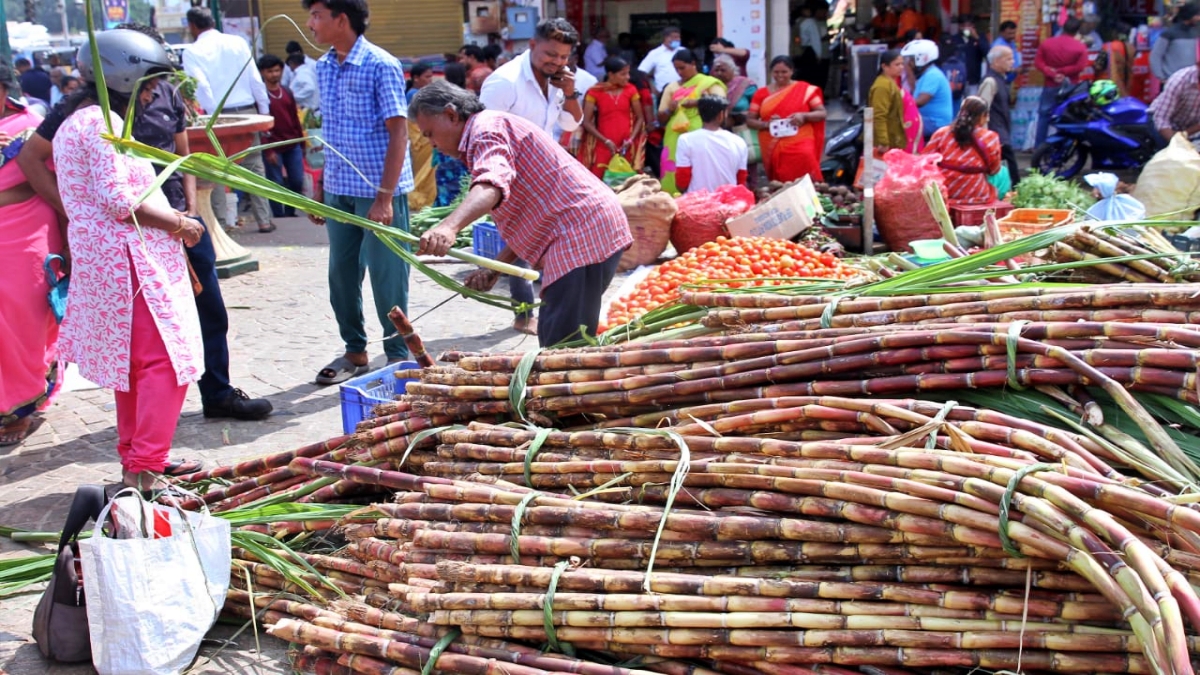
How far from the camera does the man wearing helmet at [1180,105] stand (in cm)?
1058

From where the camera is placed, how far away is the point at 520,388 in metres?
3.30

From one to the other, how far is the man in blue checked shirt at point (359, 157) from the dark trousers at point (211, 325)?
26.3 inches

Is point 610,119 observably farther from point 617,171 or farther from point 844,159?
point 844,159

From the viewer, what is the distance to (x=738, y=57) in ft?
43.8

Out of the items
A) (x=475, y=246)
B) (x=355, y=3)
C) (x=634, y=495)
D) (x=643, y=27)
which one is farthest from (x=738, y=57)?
(x=634, y=495)

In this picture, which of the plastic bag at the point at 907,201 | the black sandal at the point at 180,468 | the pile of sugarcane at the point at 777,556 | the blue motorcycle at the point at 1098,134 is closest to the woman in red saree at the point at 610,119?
the plastic bag at the point at 907,201

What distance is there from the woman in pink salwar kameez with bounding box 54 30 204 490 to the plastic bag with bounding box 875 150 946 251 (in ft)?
18.0

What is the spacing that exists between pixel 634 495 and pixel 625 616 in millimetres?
389

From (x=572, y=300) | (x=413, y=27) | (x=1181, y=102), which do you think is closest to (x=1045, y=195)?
(x=1181, y=102)

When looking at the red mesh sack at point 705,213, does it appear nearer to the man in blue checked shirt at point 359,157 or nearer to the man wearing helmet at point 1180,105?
the man in blue checked shirt at point 359,157

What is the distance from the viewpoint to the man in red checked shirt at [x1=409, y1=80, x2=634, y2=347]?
4.25 meters

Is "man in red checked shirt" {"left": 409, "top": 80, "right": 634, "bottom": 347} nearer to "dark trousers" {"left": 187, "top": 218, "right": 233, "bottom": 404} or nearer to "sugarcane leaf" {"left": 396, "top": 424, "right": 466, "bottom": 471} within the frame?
"sugarcane leaf" {"left": 396, "top": 424, "right": 466, "bottom": 471}

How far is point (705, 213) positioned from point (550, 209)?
13.7 ft

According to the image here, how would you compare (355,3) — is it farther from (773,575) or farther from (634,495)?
(773,575)
